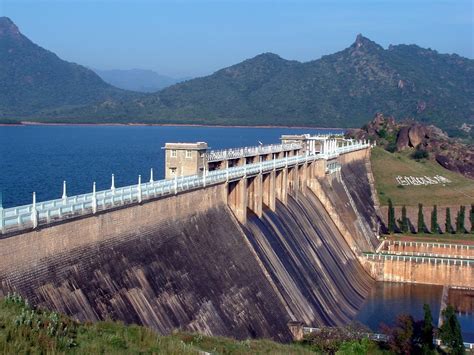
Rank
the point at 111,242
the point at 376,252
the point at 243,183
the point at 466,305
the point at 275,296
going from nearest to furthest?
the point at 111,242 < the point at 275,296 < the point at 243,183 < the point at 466,305 < the point at 376,252

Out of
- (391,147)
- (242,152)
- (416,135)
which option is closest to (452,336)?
(242,152)

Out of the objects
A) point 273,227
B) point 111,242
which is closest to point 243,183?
point 273,227

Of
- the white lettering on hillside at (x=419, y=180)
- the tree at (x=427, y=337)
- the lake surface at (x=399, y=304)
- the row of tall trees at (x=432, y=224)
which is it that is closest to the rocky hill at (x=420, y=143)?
the white lettering on hillside at (x=419, y=180)

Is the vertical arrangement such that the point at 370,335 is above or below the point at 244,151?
below

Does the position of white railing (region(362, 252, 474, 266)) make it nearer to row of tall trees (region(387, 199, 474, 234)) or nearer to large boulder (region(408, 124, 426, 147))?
row of tall trees (region(387, 199, 474, 234))

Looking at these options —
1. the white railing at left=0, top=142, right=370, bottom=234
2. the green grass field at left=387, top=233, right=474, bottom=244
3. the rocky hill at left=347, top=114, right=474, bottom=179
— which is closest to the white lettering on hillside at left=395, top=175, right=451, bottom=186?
the rocky hill at left=347, top=114, right=474, bottom=179

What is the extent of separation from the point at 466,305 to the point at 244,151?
20171mm

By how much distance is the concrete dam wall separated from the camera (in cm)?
2488

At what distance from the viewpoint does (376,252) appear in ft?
211

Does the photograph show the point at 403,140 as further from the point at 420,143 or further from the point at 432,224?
the point at 432,224

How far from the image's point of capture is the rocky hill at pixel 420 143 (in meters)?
112

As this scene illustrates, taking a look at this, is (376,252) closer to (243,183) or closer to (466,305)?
(466,305)

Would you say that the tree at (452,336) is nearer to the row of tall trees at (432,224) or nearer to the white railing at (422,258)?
the white railing at (422,258)

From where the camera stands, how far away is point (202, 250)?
122ft
